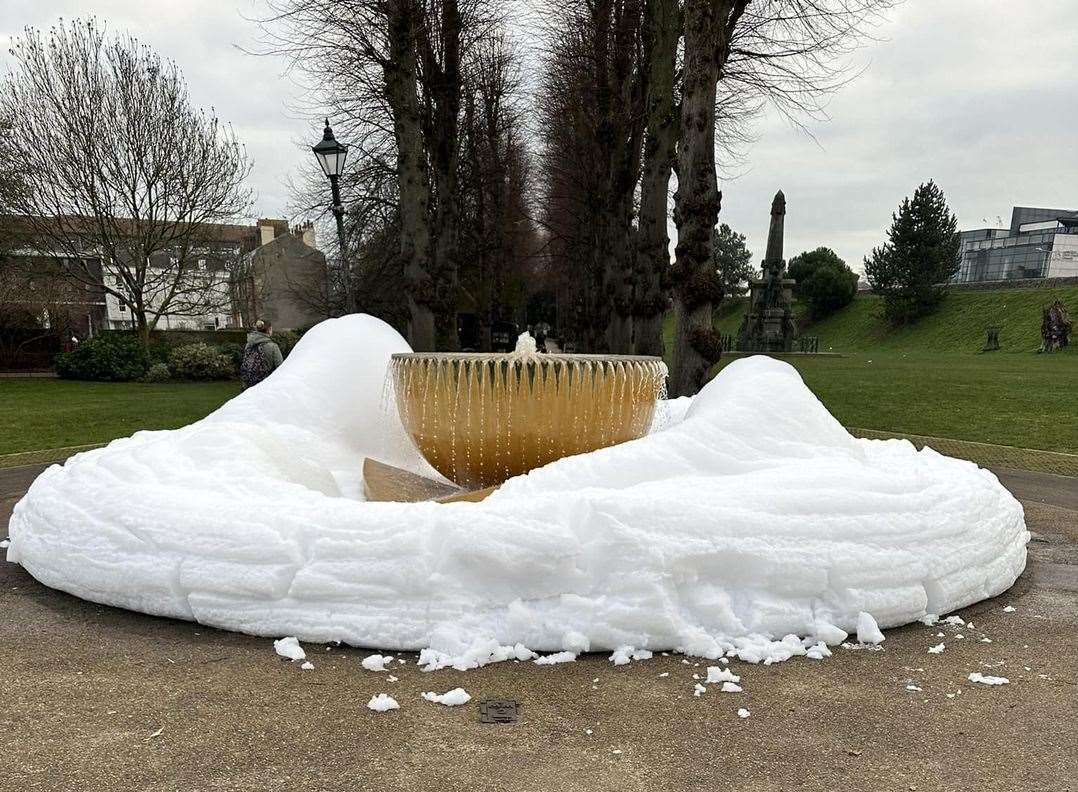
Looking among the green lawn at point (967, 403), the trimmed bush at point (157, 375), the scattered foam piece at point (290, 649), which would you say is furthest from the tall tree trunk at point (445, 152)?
the trimmed bush at point (157, 375)

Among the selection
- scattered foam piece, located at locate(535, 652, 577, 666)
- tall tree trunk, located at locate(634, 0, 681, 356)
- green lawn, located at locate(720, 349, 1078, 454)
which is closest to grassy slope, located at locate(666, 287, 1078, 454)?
green lawn, located at locate(720, 349, 1078, 454)

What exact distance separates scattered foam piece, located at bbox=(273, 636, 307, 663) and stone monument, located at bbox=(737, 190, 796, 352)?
118ft

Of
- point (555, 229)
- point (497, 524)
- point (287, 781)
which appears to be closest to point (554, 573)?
point (497, 524)

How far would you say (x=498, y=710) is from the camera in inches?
103

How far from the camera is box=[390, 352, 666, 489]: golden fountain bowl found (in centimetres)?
485

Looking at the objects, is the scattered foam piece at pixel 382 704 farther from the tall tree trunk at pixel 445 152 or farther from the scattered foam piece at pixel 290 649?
the tall tree trunk at pixel 445 152

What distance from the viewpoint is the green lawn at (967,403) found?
1030 centimetres

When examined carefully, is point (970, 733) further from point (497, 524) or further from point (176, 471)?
point (176, 471)

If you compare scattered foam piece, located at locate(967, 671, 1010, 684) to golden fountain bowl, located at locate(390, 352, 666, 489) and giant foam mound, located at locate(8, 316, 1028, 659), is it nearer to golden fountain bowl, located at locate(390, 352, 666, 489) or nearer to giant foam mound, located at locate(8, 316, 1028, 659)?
giant foam mound, located at locate(8, 316, 1028, 659)

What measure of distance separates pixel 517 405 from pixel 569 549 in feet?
6.15

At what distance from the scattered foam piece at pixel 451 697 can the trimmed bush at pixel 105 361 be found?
25001mm

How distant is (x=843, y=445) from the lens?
14.6ft

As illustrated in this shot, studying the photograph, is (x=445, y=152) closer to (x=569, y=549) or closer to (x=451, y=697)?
(x=569, y=549)

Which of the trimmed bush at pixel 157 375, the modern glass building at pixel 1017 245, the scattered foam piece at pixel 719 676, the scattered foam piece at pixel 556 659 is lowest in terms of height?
the trimmed bush at pixel 157 375
